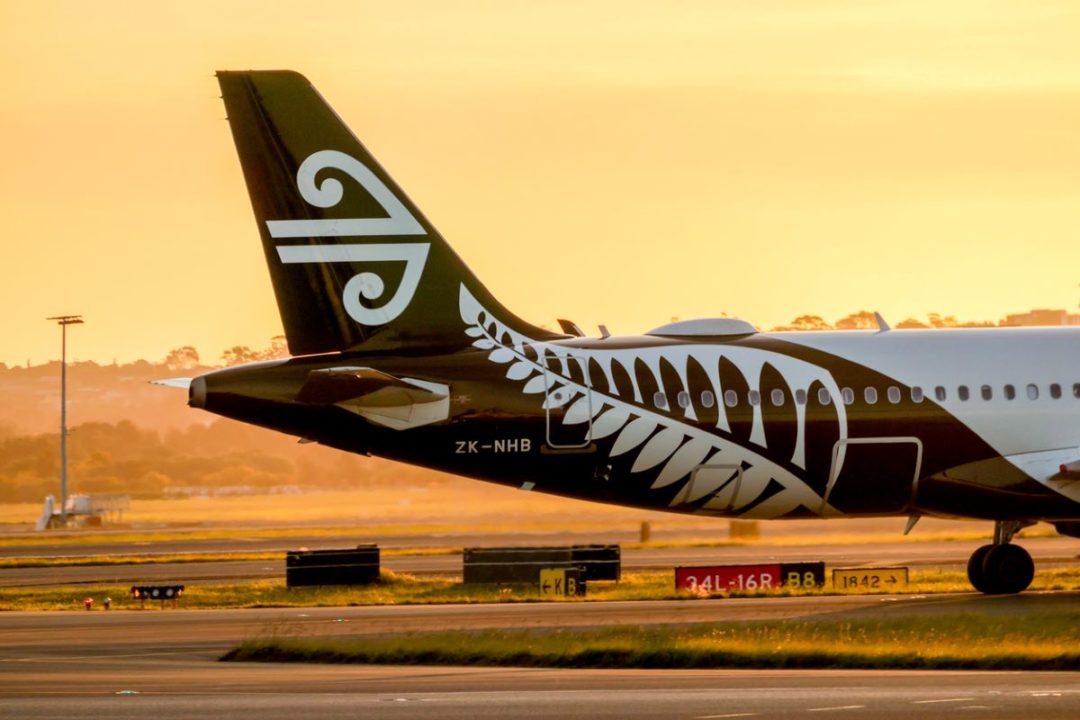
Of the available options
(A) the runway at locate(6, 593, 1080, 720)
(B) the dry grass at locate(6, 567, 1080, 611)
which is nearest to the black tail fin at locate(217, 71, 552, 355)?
(A) the runway at locate(6, 593, 1080, 720)

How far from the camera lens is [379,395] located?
4278 cm

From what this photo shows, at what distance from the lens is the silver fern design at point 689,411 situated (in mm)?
43875

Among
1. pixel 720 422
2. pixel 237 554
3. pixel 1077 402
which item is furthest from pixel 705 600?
pixel 237 554

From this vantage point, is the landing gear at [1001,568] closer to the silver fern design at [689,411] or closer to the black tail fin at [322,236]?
the silver fern design at [689,411]

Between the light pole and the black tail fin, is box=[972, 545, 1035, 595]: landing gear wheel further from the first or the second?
the light pole

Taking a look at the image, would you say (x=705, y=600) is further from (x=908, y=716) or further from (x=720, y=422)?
(x=908, y=716)

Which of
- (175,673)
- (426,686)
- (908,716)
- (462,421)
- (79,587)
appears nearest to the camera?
(908,716)

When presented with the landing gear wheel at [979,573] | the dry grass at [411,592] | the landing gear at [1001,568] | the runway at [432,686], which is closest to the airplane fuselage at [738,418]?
the landing gear at [1001,568]

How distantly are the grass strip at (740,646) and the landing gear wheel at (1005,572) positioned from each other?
336 inches

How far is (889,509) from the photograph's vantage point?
46094 mm

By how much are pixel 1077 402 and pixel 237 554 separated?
39.9m

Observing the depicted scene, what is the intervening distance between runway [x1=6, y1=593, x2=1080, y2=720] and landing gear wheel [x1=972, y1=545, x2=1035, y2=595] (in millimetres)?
5102

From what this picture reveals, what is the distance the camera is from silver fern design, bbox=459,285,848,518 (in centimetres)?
4388

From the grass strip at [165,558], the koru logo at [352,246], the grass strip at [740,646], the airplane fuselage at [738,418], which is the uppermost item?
the koru logo at [352,246]
